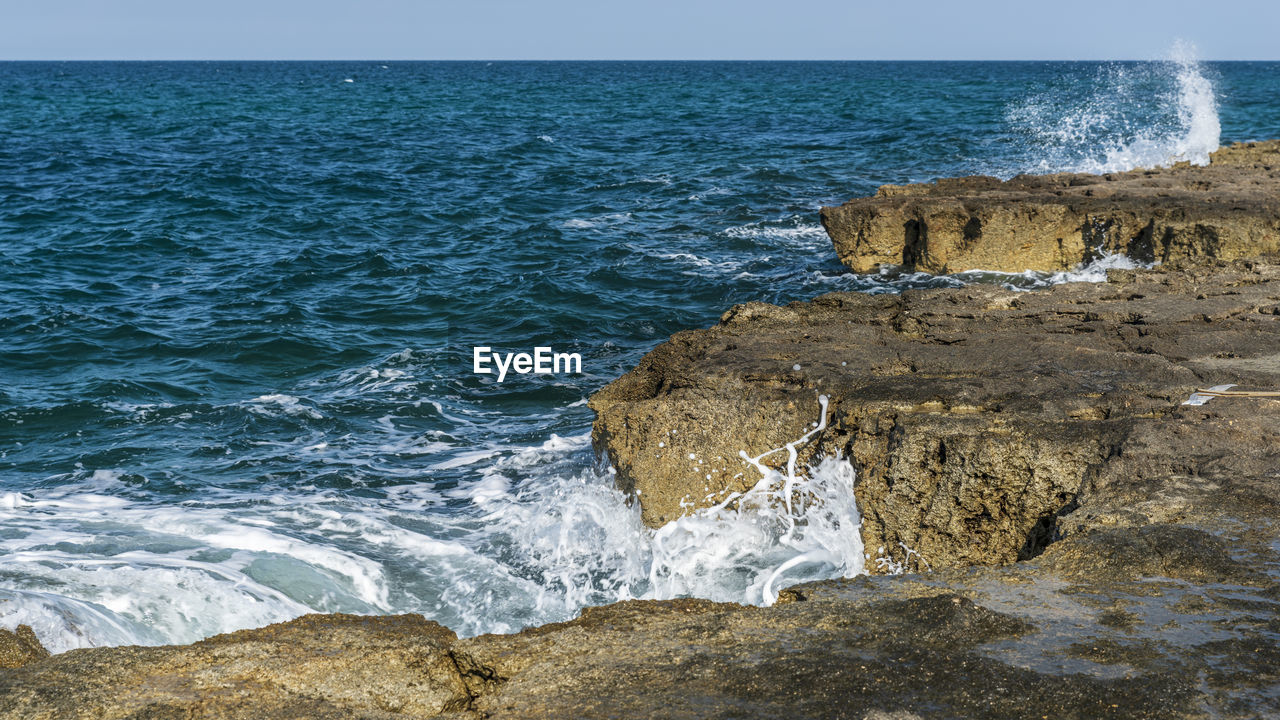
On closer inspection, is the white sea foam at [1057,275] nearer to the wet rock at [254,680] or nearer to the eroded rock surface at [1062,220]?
the eroded rock surface at [1062,220]

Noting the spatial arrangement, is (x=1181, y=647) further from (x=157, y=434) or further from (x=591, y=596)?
(x=157, y=434)

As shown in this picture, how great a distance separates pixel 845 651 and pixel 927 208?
985 cm

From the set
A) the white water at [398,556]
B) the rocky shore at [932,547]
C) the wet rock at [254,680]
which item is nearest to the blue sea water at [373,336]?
the white water at [398,556]

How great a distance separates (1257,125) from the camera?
102ft

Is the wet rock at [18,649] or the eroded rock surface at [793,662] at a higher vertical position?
the eroded rock surface at [793,662]

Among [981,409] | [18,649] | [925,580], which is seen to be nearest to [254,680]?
[18,649]

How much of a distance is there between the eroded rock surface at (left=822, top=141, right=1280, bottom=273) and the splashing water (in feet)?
13.9

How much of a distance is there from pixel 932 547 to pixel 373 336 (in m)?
8.01

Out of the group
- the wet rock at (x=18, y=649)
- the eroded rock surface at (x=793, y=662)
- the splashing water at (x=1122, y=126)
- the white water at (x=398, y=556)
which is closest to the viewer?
the eroded rock surface at (x=793, y=662)

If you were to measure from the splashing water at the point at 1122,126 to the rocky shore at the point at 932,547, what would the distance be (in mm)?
11406

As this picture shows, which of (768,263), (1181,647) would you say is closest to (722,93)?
(768,263)

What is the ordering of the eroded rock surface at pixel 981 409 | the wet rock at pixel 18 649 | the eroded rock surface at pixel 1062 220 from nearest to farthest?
the wet rock at pixel 18 649
the eroded rock surface at pixel 981 409
the eroded rock surface at pixel 1062 220

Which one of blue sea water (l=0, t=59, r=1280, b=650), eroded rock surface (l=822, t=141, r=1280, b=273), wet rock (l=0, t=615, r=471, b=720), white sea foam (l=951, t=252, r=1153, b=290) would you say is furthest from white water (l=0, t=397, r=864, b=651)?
eroded rock surface (l=822, t=141, r=1280, b=273)

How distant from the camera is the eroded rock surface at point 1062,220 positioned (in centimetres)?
1099
